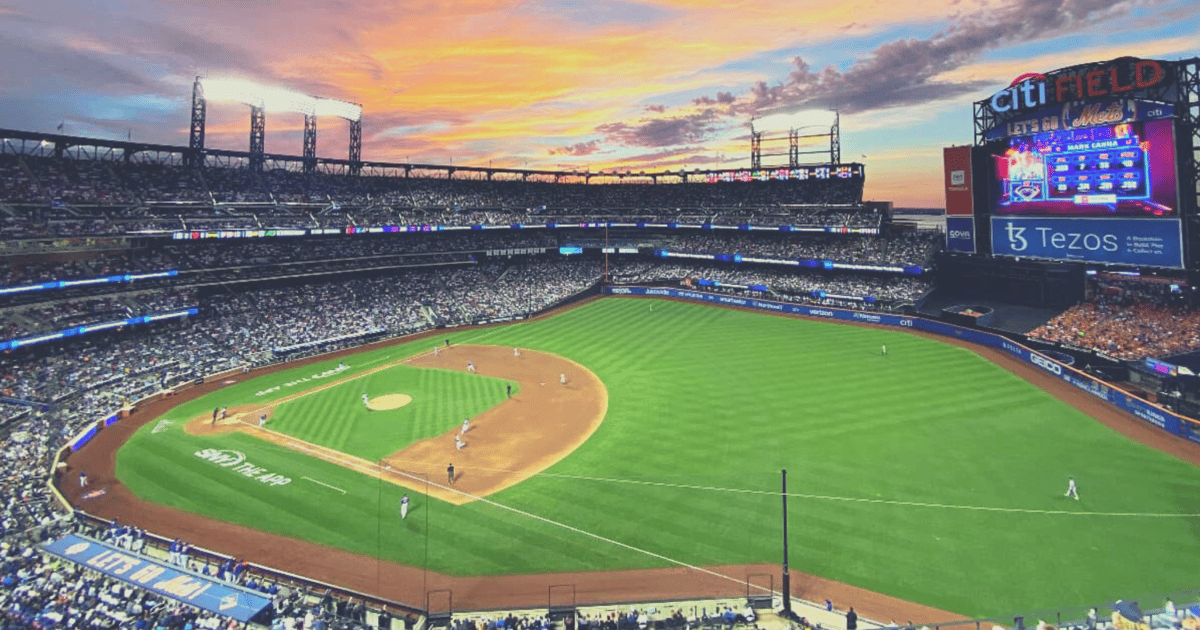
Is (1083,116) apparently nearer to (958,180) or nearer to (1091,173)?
(1091,173)

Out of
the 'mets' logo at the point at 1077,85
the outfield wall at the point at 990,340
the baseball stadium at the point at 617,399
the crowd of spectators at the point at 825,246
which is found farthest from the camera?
the crowd of spectators at the point at 825,246

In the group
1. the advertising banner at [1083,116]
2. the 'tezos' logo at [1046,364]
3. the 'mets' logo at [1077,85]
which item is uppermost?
the 'mets' logo at [1077,85]

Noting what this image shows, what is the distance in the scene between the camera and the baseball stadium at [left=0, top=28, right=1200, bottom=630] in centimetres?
1802

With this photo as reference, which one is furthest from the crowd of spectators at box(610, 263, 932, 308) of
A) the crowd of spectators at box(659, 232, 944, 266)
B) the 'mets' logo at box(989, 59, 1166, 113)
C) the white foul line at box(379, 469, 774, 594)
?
the white foul line at box(379, 469, 774, 594)

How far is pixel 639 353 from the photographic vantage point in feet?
152

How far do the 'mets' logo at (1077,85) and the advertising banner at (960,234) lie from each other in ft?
27.5

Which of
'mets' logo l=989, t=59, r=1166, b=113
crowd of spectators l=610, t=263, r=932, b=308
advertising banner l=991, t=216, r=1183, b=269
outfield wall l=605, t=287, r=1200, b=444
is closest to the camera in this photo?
outfield wall l=605, t=287, r=1200, b=444

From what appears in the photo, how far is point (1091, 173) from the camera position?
38.4 metres

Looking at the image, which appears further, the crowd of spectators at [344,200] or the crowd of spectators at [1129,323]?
the crowd of spectators at [344,200]

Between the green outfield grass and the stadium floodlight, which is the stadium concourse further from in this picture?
the stadium floodlight

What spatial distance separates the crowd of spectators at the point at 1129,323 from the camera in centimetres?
3522

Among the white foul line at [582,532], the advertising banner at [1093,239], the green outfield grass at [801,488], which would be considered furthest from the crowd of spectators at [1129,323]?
the white foul line at [582,532]

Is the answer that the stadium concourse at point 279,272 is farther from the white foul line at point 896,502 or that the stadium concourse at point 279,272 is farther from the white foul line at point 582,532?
the white foul line at point 896,502

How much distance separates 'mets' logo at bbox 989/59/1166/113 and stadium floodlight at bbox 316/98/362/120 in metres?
62.4
